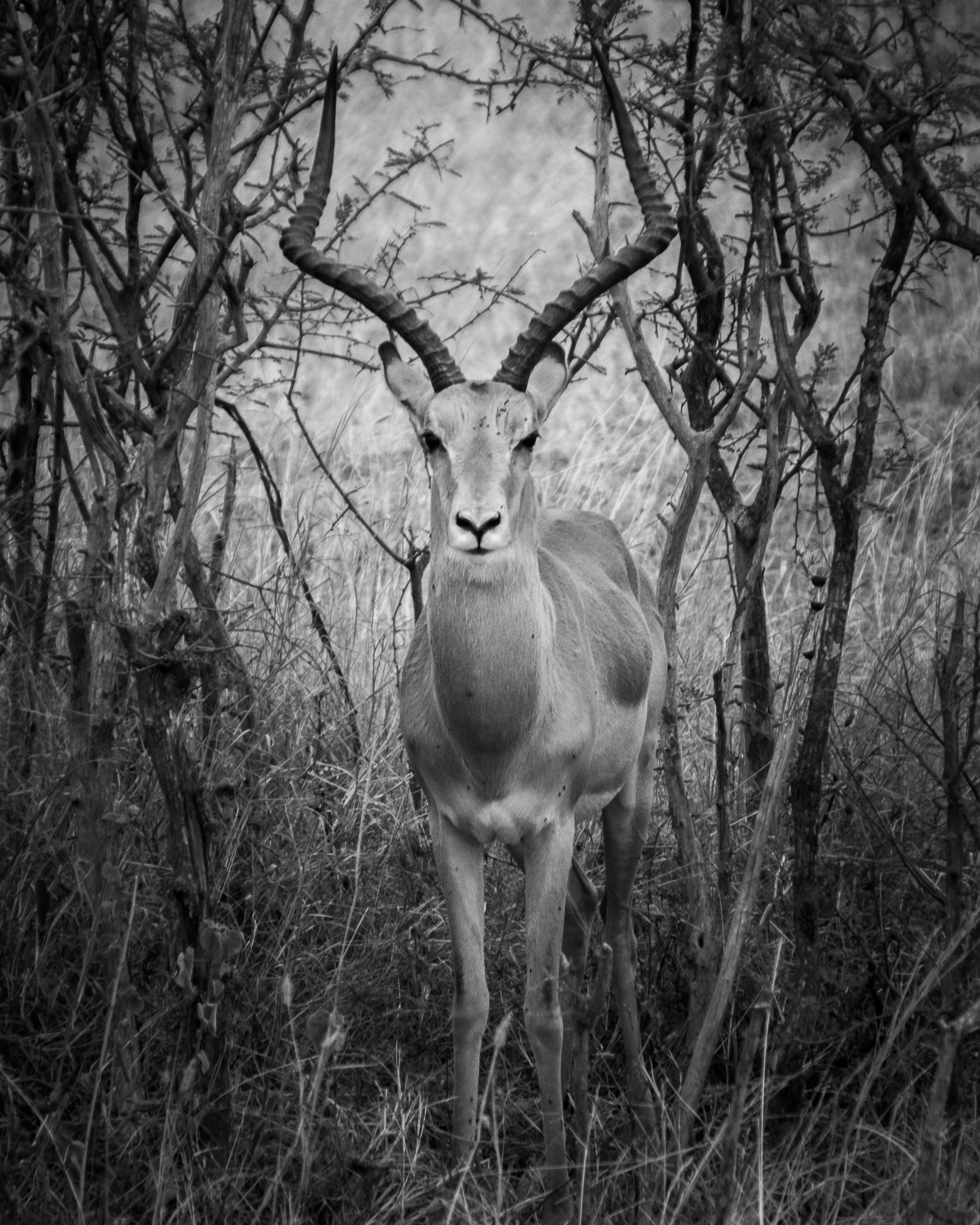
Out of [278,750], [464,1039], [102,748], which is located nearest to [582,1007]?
[464,1039]

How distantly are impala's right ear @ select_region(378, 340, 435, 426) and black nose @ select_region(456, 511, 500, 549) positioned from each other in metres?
0.83

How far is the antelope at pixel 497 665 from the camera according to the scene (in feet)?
14.3

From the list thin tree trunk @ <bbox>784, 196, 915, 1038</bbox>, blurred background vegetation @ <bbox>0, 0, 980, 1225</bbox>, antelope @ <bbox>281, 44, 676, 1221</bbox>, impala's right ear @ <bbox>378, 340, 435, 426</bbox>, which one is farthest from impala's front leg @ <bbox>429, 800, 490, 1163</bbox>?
impala's right ear @ <bbox>378, 340, 435, 426</bbox>

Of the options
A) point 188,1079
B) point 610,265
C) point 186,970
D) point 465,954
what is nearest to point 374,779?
point 465,954

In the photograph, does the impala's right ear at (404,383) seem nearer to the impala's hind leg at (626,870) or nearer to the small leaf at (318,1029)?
the impala's hind leg at (626,870)

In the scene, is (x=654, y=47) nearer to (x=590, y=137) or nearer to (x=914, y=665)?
(x=914, y=665)

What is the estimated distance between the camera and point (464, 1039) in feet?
14.7

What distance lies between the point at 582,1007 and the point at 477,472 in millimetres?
1590

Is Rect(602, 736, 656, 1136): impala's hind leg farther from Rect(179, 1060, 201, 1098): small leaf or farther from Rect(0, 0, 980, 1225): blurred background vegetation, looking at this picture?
Rect(179, 1060, 201, 1098): small leaf

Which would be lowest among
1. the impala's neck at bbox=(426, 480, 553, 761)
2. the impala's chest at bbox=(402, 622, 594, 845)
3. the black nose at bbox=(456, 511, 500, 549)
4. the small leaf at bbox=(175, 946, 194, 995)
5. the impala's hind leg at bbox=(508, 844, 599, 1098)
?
the impala's hind leg at bbox=(508, 844, 599, 1098)

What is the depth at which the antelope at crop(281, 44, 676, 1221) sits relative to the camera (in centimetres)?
435

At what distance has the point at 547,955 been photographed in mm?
4539

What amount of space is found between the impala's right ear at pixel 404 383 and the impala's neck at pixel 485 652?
0.64 m

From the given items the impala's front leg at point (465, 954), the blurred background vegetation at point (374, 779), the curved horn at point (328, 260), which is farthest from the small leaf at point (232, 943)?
the curved horn at point (328, 260)
